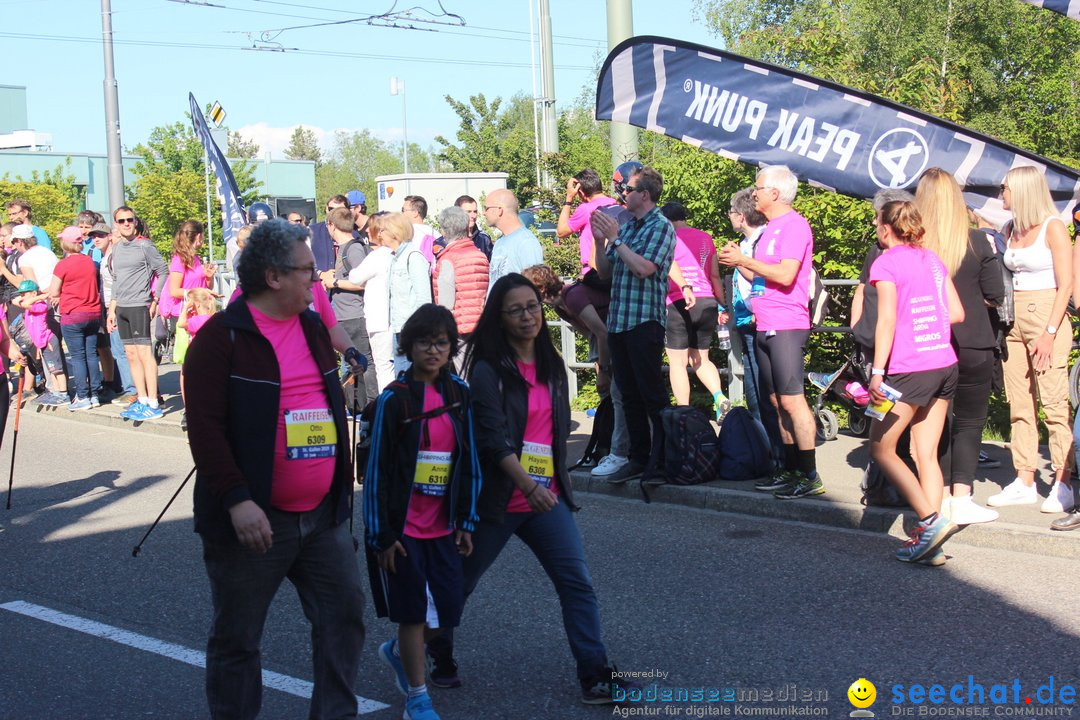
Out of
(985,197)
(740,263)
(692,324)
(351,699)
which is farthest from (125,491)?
(985,197)

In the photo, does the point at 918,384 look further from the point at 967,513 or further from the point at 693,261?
the point at 693,261

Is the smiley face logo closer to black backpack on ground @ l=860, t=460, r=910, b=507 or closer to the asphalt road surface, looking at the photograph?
the asphalt road surface

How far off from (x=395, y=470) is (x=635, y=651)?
162cm

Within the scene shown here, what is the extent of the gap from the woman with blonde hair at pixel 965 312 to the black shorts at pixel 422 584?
343cm

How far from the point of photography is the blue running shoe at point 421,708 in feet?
14.4

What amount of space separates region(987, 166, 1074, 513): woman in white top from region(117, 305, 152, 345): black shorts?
8.77 meters

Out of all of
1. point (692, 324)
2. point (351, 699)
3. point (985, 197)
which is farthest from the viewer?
point (692, 324)

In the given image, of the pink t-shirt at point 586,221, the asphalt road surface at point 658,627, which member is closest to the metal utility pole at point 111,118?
the pink t-shirt at point 586,221

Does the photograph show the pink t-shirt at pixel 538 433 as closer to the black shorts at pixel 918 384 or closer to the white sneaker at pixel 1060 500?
the black shorts at pixel 918 384

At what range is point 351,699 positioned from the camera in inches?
163

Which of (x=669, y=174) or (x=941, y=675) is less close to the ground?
(x=669, y=174)

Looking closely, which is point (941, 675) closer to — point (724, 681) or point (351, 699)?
point (724, 681)

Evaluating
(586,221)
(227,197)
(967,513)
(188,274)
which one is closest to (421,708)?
(967,513)

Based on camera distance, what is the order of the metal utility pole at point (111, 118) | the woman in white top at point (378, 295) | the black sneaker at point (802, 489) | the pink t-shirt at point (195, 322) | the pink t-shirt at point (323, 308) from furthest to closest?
the metal utility pole at point (111, 118) < the woman in white top at point (378, 295) < the pink t-shirt at point (195, 322) < the black sneaker at point (802, 489) < the pink t-shirt at point (323, 308)
